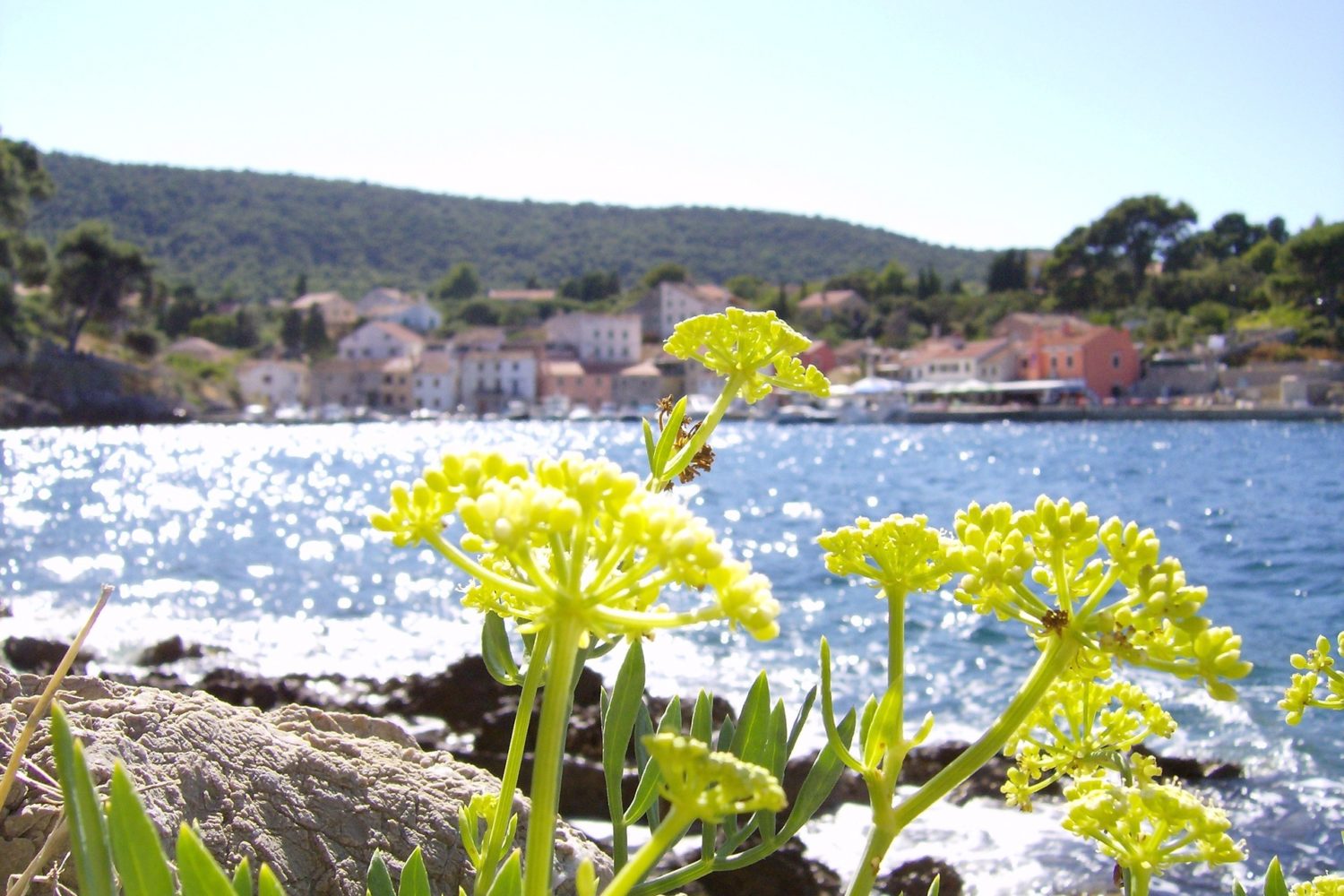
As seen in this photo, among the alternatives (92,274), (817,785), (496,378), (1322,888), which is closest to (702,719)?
(817,785)

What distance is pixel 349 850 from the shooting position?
2.46 meters

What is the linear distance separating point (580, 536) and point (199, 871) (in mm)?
429

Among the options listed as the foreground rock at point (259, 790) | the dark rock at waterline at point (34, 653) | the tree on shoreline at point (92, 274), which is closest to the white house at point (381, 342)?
the tree on shoreline at point (92, 274)

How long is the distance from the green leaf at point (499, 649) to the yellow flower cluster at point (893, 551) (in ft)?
1.63

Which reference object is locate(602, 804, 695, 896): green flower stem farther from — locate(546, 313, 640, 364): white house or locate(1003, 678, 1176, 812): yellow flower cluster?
locate(546, 313, 640, 364): white house

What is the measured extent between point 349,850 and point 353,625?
543 inches

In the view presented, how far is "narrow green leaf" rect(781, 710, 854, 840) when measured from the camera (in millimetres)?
1525

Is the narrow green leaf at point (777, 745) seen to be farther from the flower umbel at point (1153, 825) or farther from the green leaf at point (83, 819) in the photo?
the green leaf at point (83, 819)

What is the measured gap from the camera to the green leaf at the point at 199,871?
0.90 metres

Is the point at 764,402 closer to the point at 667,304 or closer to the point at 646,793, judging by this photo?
the point at 667,304

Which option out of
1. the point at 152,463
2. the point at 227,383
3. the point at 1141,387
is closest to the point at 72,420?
the point at 227,383

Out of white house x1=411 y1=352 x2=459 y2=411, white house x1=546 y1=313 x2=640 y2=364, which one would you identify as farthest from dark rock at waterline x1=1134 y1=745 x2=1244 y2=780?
white house x1=546 y1=313 x2=640 y2=364

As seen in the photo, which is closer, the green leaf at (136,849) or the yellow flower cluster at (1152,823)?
the green leaf at (136,849)

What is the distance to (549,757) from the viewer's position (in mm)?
1014
